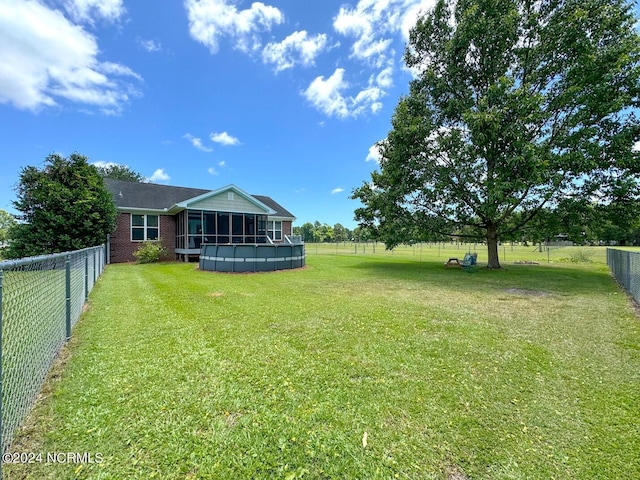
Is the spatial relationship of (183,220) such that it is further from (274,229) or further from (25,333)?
(25,333)

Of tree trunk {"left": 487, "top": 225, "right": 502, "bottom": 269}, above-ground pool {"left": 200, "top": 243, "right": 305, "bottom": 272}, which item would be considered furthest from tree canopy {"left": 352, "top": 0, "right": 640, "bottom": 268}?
above-ground pool {"left": 200, "top": 243, "right": 305, "bottom": 272}

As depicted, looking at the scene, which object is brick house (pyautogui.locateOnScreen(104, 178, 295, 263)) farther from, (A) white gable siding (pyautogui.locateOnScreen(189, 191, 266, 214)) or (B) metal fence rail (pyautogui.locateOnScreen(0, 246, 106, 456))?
(B) metal fence rail (pyautogui.locateOnScreen(0, 246, 106, 456))

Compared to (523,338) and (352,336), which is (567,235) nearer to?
(523,338)

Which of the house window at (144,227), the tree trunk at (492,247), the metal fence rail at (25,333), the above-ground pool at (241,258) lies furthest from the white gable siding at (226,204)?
the tree trunk at (492,247)

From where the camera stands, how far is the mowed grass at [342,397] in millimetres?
1935

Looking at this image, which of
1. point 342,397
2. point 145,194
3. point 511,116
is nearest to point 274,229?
point 145,194

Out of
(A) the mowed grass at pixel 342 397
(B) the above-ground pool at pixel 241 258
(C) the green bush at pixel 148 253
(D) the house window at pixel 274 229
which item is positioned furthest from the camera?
(D) the house window at pixel 274 229

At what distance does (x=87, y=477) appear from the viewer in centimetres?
180

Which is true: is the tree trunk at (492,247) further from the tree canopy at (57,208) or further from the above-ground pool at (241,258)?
the tree canopy at (57,208)

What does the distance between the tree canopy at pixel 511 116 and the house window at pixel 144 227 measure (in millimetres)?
13440

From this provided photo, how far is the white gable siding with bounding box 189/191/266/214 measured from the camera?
15.8 metres

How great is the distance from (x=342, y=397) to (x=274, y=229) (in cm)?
2091

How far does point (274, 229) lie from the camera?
75.8 ft

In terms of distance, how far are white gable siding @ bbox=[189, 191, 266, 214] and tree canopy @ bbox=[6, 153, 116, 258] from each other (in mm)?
4315
